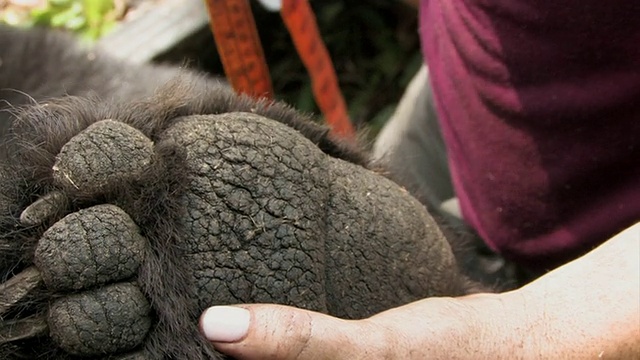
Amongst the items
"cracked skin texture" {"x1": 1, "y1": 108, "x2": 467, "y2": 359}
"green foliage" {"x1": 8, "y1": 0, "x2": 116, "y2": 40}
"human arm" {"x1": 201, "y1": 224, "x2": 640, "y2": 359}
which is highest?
"cracked skin texture" {"x1": 1, "y1": 108, "x2": 467, "y2": 359}

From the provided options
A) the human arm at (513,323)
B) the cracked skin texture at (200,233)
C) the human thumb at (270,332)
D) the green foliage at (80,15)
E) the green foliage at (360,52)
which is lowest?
the green foliage at (360,52)

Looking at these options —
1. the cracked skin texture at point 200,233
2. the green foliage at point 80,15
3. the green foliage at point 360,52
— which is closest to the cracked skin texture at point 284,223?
the cracked skin texture at point 200,233

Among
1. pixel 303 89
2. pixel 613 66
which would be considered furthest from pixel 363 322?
pixel 303 89

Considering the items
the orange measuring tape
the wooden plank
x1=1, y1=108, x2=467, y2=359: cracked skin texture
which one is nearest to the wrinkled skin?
x1=1, y1=108, x2=467, y2=359: cracked skin texture

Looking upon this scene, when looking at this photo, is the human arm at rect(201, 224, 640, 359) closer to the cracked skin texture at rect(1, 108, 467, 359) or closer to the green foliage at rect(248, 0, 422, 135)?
the cracked skin texture at rect(1, 108, 467, 359)

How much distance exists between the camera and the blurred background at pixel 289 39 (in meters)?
2.41

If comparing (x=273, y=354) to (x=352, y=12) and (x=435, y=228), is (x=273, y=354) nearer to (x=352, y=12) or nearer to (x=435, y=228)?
(x=435, y=228)

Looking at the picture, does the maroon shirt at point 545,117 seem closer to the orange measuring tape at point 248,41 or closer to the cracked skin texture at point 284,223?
the orange measuring tape at point 248,41

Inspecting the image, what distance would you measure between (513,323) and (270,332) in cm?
34

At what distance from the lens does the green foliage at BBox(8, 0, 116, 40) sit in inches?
101

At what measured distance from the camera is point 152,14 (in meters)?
2.46

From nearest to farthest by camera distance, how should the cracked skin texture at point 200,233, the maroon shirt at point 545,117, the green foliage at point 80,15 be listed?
the cracked skin texture at point 200,233
the maroon shirt at point 545,117
the green foliage at point 80,15

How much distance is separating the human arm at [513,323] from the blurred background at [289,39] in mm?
1366

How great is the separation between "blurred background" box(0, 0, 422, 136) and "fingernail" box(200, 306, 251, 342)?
1545 mm
